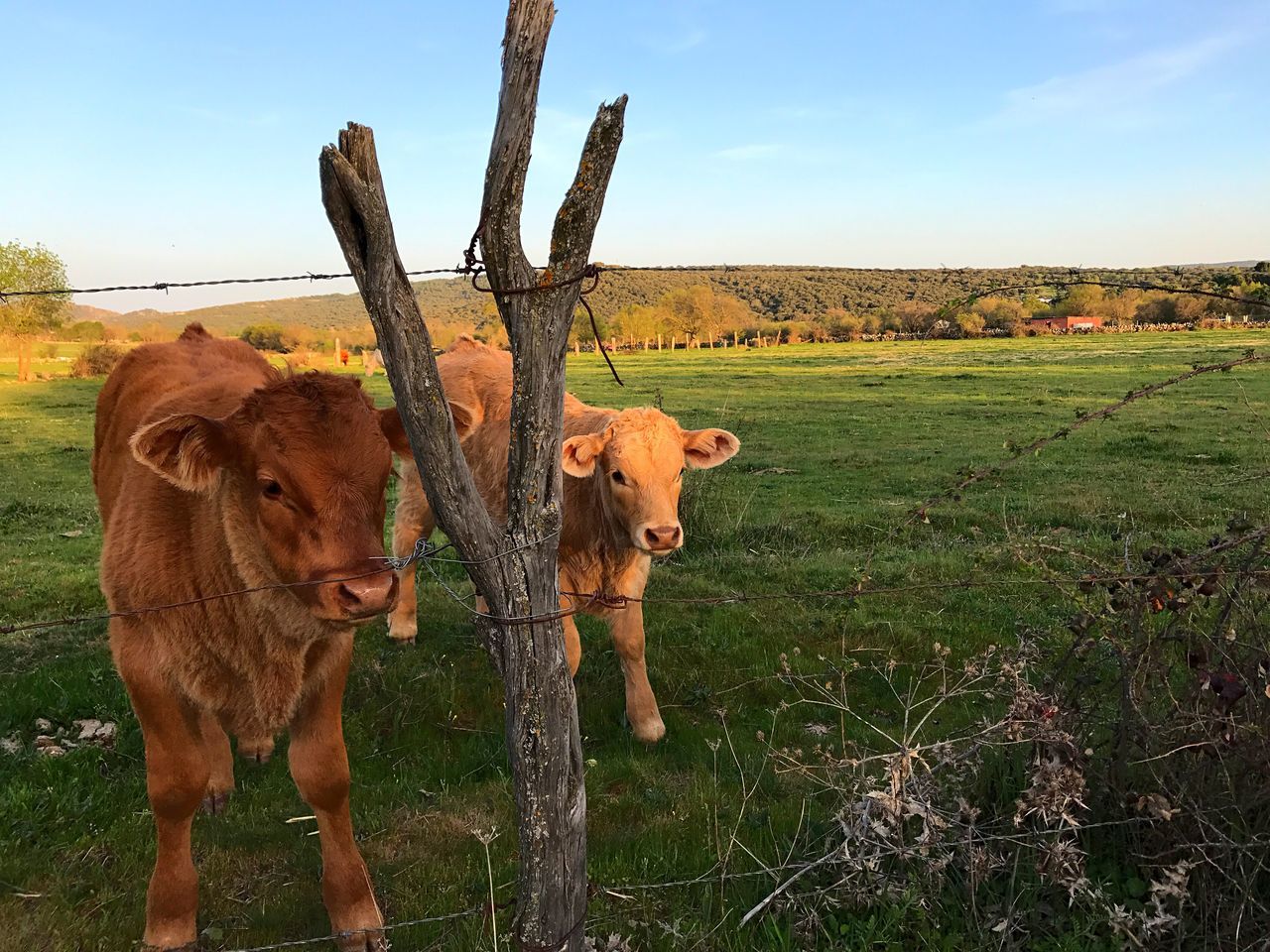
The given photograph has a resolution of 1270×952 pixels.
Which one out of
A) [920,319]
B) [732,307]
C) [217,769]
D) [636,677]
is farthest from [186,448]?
[732,307]

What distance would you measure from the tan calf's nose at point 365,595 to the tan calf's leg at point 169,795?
1.10 m

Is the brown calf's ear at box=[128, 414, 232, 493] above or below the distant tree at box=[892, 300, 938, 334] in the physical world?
below

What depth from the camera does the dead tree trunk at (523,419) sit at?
7.47 feet

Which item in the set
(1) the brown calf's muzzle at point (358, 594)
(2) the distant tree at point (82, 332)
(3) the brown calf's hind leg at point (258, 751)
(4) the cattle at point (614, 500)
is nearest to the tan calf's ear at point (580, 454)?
(4) the cattle at point (614, 500)

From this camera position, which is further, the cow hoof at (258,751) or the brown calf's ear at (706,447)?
the brown calf's ear at (706,447)

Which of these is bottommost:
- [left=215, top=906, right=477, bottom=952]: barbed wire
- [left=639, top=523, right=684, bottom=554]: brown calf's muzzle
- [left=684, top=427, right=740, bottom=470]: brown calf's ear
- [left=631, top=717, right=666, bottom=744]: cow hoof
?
[left=631, top=717, right=666, bottom=744]: cow hoof

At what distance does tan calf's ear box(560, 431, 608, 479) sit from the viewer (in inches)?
208

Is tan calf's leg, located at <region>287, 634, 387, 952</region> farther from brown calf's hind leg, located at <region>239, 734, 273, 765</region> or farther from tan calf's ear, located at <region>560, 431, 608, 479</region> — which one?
tan calf's ear, located at <region>560, 431, 608, 479</region>

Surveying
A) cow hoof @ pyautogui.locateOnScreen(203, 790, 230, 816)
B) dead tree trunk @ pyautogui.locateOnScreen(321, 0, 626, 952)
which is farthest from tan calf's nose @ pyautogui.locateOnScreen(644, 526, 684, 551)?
cow hoof @ pyautogui.locateOnScreen(203, 790, 230, 816)

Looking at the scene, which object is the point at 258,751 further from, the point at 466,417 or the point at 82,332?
the point at 82,332

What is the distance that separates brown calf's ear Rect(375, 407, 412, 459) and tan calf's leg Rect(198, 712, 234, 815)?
6.27 ft

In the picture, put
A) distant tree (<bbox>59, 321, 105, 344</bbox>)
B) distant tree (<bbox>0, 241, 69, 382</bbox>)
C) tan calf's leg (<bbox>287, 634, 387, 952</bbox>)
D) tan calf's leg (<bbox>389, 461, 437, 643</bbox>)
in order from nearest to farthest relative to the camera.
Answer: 1. tan calf's leg (<bbox>287, 634, 387, 952</bbox>)
2. tan calf's leg (<bbox>389, 461, 437, 643</bbox>)
3. distant tree (<bbox>0, 241, 69, 382</bbox>)
4. distant tree (<bbox>59, 321, 105, 344</bbox>)

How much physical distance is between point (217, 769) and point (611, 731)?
2227 millimetres

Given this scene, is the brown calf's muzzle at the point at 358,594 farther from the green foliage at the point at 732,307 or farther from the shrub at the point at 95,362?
the shrub at the point at 95,362
